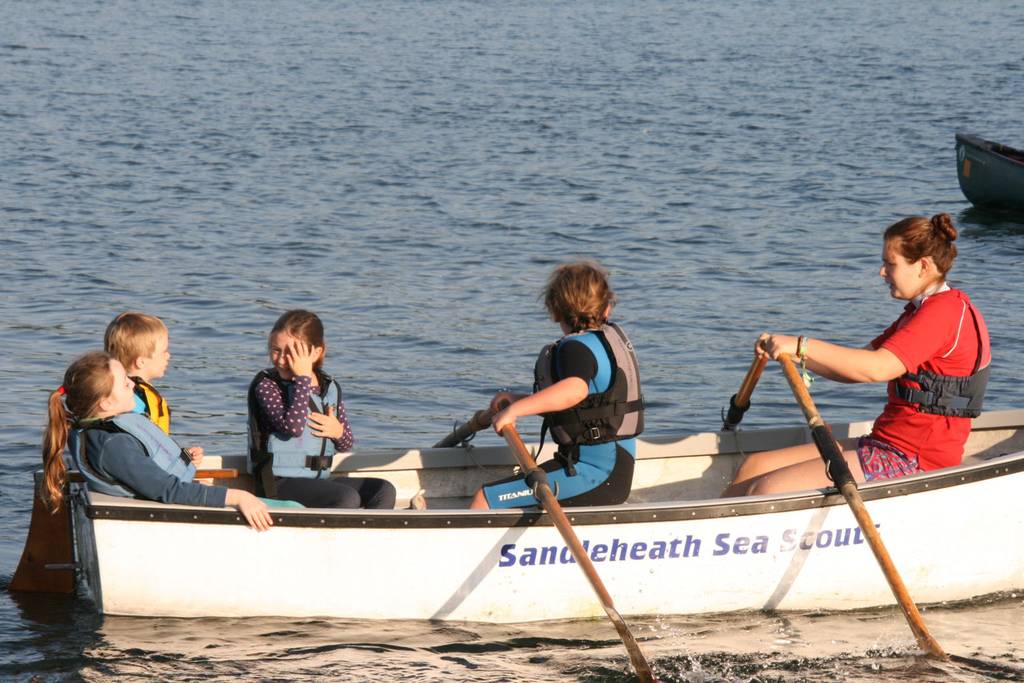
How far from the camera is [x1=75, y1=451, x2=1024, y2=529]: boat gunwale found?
5570 millimetres

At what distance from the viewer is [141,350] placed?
19.2 feet

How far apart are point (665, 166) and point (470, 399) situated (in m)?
8.99

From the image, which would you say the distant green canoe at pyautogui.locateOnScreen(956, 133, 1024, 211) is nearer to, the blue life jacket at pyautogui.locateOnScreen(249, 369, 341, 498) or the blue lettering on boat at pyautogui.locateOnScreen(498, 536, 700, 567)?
the blue lettering on boat at pyautogui.locateOnScreen(498, 536, 700, 567)

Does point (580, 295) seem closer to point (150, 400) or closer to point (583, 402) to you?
point (583, 402)

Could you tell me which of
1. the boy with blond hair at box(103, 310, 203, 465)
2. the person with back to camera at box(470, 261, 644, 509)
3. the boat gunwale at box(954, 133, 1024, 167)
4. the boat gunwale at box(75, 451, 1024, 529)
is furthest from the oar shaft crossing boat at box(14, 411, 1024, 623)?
the boat gunwale at box(954, 133, 1024, 167)

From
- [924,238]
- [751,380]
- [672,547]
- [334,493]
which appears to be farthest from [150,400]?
[924,238]

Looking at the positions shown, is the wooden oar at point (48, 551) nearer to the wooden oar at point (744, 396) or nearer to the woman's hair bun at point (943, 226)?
the wooden oar at point (744, 396)

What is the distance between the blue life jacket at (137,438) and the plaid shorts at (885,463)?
272 cm

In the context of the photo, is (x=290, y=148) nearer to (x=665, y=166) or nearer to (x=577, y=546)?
(x=665, y=166)

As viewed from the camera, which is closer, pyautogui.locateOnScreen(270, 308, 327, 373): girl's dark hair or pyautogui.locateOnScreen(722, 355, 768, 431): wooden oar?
pyautogui.locateOnScreen(270, 308, 327, 373): girl's dark hair

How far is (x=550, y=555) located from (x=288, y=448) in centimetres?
118

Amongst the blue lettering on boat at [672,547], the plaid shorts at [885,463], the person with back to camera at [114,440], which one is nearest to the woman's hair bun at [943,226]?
the plaid shorts at [885,463]

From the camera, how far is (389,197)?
16.4 meters

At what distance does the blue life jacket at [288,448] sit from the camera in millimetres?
6023
